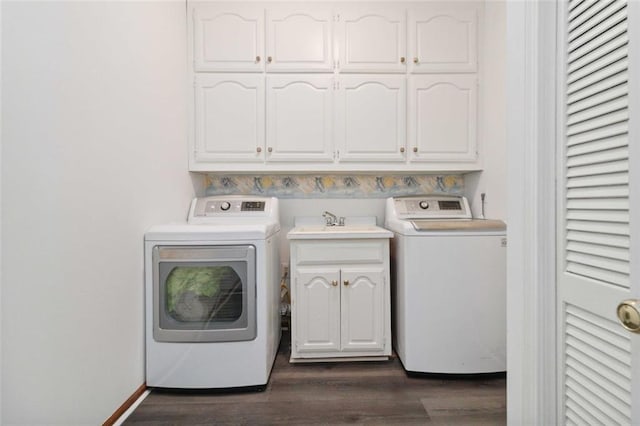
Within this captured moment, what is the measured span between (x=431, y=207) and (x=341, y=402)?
1.53 m

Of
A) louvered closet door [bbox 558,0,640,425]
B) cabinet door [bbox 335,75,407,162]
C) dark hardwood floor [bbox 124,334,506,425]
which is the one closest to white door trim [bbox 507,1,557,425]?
louvered closet door [bbox 558,0,640,425]

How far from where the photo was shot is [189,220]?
96.5 inches

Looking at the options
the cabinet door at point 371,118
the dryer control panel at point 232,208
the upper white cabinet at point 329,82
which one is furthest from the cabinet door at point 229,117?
the cabinet door at point 371,118

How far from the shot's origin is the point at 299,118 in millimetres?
2416

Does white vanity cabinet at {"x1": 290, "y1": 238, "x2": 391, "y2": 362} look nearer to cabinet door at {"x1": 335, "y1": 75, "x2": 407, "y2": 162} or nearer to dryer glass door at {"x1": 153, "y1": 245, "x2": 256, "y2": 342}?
dryer glass door at {"x1": 153, "y1": 245, "x2": 256, "y2": 342}

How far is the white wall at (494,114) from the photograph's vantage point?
2.17m

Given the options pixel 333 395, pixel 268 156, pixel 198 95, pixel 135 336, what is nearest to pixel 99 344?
pixel 135 336

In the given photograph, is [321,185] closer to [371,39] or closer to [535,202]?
[371,39]

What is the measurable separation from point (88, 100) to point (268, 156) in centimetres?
119

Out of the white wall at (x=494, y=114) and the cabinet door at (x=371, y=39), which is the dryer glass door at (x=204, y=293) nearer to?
the cabinet door at (x=371, y=39)

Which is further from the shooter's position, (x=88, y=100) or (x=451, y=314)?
(x=451, y=314)

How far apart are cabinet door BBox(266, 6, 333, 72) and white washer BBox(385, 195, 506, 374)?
134 centimetres

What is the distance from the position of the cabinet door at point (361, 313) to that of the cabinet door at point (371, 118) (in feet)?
2.78

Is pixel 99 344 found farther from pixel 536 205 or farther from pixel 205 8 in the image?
pixel 205 8
